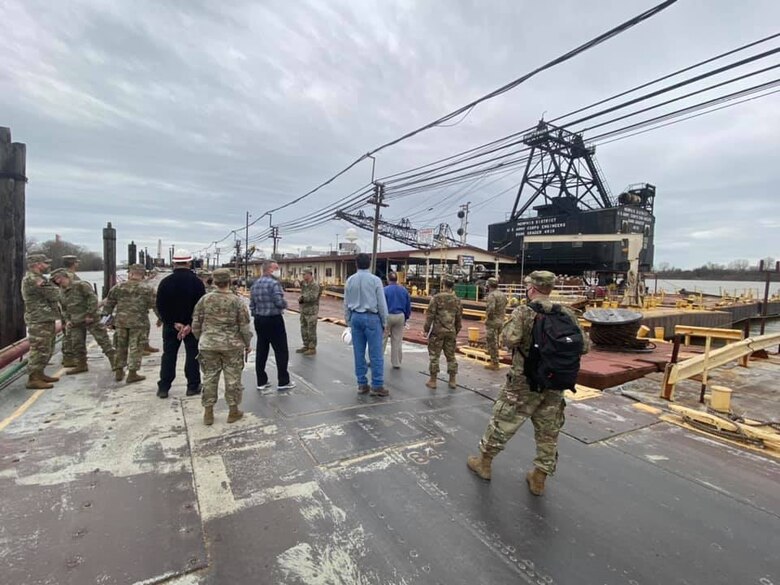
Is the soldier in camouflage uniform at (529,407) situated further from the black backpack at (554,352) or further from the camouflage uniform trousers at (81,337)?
the camouflage uniform trousers at (81,337)

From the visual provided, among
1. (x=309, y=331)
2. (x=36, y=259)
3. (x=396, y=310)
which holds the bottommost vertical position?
(x=309, y=331)

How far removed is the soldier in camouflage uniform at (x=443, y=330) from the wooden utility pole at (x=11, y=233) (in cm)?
708

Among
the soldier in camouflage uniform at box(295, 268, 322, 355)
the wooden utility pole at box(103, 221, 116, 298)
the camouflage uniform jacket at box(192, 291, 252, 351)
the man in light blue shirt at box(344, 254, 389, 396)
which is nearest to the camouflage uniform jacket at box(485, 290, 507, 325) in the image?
the man in light blue shirt at box(344, 254, 389, 396)

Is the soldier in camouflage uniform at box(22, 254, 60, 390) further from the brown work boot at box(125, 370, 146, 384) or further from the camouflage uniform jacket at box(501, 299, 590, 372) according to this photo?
the camouflage uniform jacket at box(501, 299, 590, 372)

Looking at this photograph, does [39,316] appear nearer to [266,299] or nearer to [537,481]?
[266,299]

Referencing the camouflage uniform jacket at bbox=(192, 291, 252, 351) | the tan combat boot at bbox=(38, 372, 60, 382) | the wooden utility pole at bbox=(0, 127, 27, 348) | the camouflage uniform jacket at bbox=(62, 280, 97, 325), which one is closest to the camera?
the camouflage uniform jacket at bbox=(192, 291, 252, 351)

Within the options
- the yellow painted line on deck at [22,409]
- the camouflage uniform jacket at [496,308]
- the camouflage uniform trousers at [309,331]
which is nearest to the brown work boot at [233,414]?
the yellow painted line on deck at [22,409]

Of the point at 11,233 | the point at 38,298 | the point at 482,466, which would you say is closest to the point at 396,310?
the point at 482,466

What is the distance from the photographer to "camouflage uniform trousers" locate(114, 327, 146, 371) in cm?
528

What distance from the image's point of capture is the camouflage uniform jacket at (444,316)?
540 centimetres

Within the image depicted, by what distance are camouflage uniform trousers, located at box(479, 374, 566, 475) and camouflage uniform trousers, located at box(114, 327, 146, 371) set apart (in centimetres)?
498

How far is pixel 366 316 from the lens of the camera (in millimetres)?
4852

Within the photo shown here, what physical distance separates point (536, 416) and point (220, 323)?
3116 millimetres

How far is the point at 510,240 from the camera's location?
127ft
